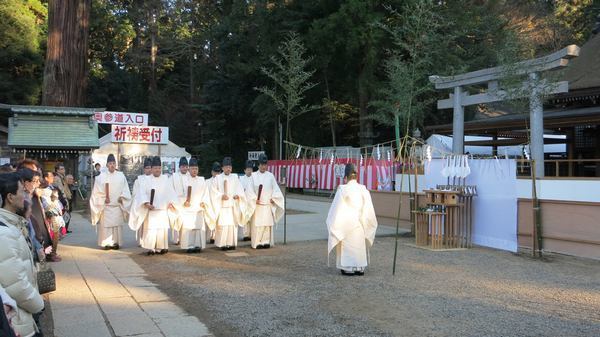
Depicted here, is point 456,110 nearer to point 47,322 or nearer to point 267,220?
point 267,220

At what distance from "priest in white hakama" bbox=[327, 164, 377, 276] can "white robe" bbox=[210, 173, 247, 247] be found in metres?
3.26

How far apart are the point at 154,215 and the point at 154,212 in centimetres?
6

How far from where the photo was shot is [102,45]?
39250mm

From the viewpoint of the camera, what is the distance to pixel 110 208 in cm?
1053

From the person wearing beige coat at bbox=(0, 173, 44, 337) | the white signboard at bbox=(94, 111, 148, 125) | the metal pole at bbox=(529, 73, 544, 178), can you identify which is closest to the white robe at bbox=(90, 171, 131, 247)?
the person wearing beige coat at bbox=(0, 173, 44, 337)

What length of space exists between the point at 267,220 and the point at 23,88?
25.1 meters

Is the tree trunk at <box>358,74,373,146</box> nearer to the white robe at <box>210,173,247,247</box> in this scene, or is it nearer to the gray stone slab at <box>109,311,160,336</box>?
the white robe at <box>210,173,247,247</box>

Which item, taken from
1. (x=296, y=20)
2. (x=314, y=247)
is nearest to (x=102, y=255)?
(x=314, y=247)

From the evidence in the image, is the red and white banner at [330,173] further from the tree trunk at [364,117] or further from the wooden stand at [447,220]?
the wooden stand at [447,220]

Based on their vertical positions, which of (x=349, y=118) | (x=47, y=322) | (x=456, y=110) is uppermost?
(x=349, y=118)

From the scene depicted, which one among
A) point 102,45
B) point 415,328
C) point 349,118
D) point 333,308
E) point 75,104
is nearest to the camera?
point 415,328

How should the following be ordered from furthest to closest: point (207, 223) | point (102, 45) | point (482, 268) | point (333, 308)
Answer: point (102, 45)
point (207, 223)
point (482, 268)
point (333, 308)

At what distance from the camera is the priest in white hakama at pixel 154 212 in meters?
10.0

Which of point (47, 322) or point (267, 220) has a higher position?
point (267, 220)
